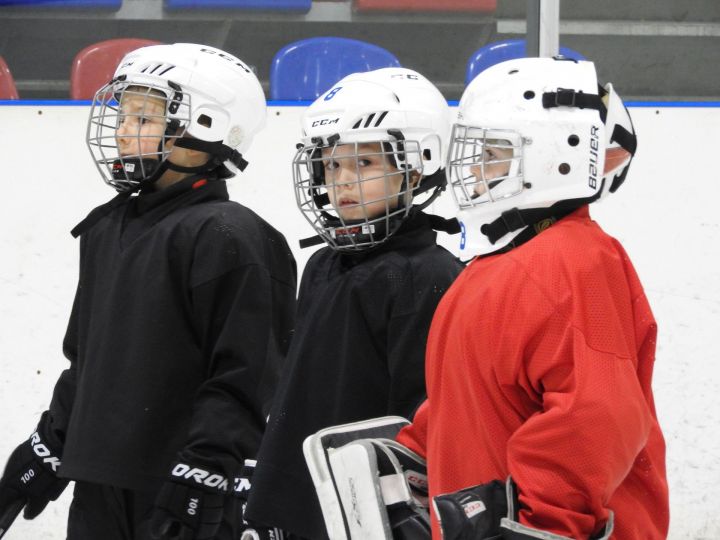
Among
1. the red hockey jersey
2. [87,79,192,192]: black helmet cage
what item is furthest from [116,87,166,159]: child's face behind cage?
the red hockey jersey

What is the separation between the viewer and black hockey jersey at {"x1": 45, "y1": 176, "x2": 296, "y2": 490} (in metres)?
1.95

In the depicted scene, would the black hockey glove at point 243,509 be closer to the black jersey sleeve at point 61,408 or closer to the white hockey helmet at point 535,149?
the black jersey sleeve at point 61,408

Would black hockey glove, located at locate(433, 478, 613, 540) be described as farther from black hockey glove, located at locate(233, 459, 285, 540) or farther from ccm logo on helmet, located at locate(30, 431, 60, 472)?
ccm logo on helmet, located at locate(30, 431, 60, 472)

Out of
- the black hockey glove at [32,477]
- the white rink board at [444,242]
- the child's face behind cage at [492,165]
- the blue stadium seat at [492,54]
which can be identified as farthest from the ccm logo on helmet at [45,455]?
the blue stadium seat at [492,54]

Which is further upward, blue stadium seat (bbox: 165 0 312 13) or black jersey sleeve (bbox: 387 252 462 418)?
blue stadium seat (bbox: 165 0 312 13)

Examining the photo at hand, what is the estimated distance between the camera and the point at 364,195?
188cm

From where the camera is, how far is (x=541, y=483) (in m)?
1.34

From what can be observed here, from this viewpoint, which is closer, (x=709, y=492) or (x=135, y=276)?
(x=135, y=276)

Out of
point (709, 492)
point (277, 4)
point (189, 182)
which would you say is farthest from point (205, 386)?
point (277, 4)

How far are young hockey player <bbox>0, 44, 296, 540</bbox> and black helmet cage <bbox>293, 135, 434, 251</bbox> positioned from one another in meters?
0.18

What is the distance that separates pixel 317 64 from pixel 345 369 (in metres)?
2.17

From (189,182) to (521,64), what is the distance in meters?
0.75

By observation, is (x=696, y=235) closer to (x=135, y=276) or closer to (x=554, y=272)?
(x=135, y=276)

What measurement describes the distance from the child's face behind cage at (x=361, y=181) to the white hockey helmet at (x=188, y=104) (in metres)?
0.34
